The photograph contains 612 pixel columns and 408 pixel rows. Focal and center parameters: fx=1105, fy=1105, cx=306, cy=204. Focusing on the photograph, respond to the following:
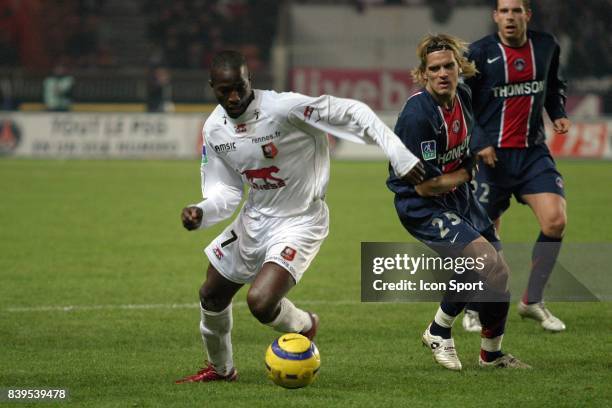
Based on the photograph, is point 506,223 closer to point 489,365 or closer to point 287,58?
point 489,365

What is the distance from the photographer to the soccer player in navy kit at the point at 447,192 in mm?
6211

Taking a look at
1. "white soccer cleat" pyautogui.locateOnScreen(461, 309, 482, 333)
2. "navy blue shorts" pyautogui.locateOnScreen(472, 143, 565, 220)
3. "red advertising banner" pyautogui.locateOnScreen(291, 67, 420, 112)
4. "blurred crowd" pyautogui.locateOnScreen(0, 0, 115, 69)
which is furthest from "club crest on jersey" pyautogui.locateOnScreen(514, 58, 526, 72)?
"blurred crowd" pyautogui.locateOnScreen(0, 0, 115, 69)

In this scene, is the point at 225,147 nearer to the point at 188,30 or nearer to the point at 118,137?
the point at 118,137

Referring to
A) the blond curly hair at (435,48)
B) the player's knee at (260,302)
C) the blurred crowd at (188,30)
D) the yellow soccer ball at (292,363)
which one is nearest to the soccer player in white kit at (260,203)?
the player's knee at (260,302)

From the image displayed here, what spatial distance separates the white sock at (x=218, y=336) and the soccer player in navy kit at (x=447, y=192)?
1218 mm

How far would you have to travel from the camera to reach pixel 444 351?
21.3 feet

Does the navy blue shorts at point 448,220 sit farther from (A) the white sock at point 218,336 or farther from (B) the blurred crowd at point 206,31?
(B) the blurred crowd at point 206,31

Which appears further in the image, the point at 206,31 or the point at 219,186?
the point at 206,31

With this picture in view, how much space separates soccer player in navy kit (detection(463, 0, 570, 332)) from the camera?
7746 mm

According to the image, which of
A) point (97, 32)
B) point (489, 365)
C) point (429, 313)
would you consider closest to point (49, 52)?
point (97, 32)

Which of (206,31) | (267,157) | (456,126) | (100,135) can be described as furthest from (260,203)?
(206,31)

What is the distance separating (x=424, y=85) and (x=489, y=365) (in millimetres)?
1682

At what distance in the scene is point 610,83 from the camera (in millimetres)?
26766

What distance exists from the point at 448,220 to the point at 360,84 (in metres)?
22.0
